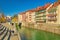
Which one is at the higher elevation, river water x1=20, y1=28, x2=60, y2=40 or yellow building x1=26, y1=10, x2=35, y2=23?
yellow building x1=26, y1=10, x2=35, y2=23

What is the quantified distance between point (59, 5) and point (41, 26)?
794 centimetres

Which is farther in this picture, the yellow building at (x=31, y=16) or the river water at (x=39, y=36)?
the yellow building at (x=31, y=16)

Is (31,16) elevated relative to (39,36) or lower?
elevated

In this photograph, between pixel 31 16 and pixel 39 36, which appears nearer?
pixel 39 36

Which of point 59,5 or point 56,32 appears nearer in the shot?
point 56,32

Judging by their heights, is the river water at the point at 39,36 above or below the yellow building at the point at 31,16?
below

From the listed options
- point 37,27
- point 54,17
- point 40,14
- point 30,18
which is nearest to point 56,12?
point 54,17

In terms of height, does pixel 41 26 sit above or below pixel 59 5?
below

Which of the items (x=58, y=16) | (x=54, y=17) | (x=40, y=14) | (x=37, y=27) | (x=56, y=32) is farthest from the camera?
(x=40, y=14)

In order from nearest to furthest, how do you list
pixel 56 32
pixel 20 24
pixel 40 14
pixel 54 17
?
pixel 56 32
pixel 54 17
pixel 40 14
pixel 20 24

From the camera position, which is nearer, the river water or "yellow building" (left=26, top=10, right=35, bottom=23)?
the river water

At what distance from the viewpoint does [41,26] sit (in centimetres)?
4975

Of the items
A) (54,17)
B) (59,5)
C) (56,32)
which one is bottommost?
(56,32)

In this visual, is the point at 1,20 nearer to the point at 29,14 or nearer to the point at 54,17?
the point at 29,14
